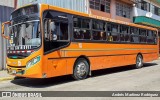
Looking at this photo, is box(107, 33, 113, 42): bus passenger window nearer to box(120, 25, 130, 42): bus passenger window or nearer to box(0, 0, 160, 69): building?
box(120, 25, 130, 42): bus passenger window

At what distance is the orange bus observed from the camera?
1023 cm

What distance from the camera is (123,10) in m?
35.8

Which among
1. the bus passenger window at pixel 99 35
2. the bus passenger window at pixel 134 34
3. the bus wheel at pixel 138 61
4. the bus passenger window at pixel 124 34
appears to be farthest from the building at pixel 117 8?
the bus wheel at pixel 138 61

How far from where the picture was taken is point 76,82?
1159 centimetres

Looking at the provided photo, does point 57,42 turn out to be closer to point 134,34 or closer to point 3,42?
point 3,42

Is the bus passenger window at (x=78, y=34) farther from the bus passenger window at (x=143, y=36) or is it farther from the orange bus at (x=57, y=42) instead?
the bus passenger window at (x=143, y=36)

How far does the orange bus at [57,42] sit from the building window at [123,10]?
1970cm

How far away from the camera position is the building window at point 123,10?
113ft

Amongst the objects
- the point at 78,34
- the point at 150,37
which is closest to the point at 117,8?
the point at 150,37

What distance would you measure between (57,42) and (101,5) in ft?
67.1

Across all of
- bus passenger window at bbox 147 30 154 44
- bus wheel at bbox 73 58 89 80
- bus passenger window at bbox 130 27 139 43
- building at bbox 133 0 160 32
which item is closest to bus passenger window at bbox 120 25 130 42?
bus passenger window at bbox 130 27 139 43

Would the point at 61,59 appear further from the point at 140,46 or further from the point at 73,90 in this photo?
the point at 140,46

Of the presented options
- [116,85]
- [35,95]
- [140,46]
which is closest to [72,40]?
[116,85]

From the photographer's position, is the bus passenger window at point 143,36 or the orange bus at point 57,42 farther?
the bus passenger window at point 143,36
